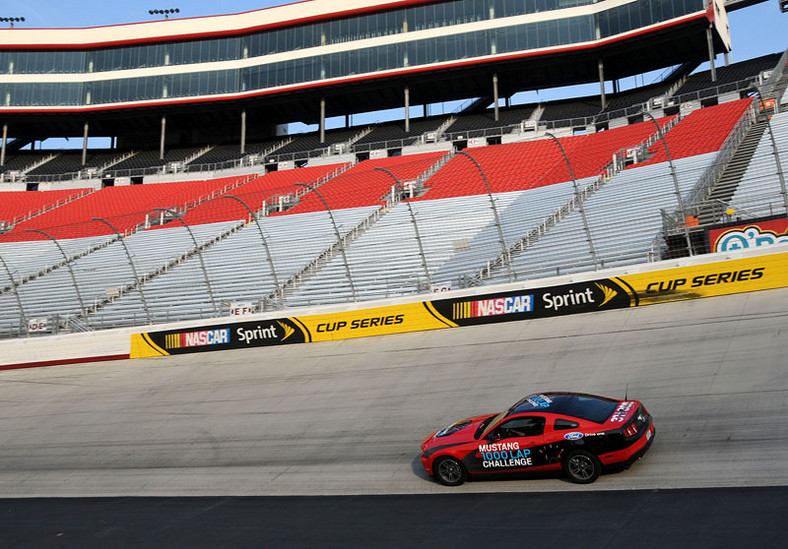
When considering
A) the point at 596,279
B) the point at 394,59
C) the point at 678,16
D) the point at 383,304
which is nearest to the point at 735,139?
the point at 596,279

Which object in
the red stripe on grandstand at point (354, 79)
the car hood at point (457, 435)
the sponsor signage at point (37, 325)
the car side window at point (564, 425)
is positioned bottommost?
the car hood at point (457, 435)

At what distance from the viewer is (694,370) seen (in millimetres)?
11859

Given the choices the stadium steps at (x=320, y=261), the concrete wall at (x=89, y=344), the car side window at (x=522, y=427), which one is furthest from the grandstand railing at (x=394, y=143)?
the car side window at (x=522, y=427)

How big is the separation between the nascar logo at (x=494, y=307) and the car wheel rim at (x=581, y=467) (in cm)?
875

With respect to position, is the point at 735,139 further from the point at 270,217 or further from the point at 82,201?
the point at 82,201

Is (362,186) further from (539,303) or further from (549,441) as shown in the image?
(549,441)

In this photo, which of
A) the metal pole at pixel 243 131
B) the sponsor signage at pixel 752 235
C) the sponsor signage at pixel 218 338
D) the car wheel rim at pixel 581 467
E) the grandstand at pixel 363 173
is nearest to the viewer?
the car wheel rim at pixel 581 467

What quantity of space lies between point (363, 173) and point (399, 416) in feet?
89.6

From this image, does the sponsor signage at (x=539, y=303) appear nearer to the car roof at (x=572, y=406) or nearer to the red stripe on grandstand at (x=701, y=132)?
the car roof at (x=572, y=406)

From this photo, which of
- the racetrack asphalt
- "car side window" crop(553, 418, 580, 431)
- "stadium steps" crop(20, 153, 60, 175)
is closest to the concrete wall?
the racetrack asphalt

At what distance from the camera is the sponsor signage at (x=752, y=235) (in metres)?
16.0

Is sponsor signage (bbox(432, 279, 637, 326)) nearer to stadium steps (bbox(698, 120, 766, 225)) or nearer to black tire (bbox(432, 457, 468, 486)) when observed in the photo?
stadium steps (bbox(698, 120, 766, 225))

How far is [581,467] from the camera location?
8.63 meters

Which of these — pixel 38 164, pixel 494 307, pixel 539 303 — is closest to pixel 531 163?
pixel 494 307
